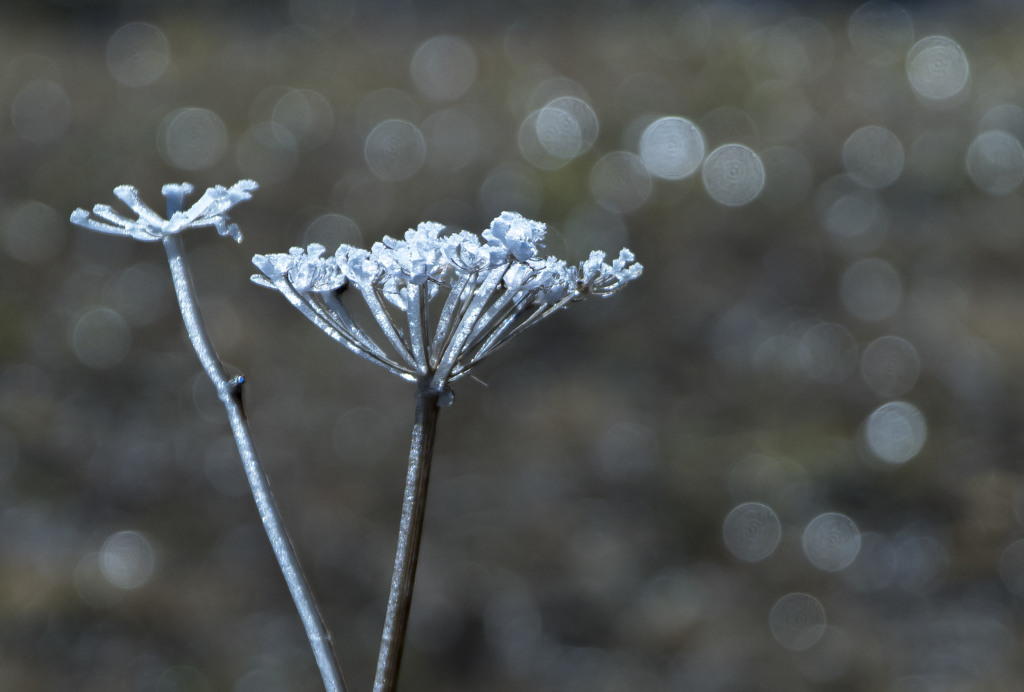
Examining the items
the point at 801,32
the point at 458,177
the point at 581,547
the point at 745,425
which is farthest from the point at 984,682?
the point at 801,32

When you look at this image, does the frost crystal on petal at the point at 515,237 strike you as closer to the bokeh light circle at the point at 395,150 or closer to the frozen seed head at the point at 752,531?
the frozen seed head at the point at 752,531

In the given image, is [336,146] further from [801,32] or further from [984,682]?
[984,682]

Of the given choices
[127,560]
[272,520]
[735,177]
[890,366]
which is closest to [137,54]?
[127,560]

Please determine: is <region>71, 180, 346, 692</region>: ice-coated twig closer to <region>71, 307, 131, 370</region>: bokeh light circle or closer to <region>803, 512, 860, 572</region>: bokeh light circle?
<region>803, 512, 860, 572</region>: bokeh light circle

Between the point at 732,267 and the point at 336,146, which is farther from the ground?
the point at 336,146

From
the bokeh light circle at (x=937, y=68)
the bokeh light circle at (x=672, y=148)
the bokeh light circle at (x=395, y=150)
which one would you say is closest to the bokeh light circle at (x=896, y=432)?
the bokeh light circle at (x=672, y=148)

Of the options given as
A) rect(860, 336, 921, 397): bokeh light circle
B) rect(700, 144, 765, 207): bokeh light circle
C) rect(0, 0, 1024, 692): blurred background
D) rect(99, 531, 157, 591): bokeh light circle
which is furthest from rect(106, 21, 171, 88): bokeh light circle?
rect(860, 336, 921, 397): bokeh light circle
